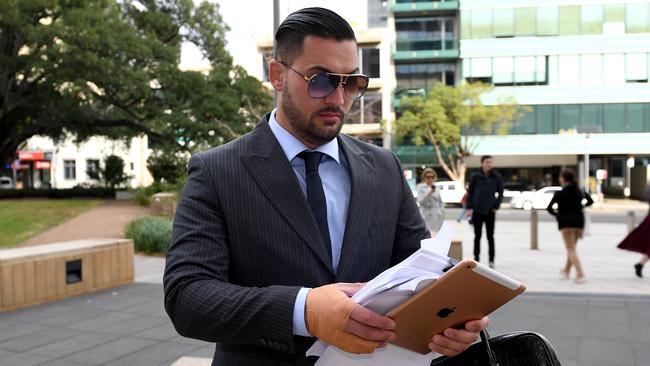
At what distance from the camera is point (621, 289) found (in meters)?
8.18

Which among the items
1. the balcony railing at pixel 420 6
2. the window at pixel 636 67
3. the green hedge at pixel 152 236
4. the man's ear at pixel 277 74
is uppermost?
the balcony railing at pixel 420 6

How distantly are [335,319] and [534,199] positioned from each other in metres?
31.0

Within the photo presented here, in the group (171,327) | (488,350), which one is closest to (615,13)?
(171,327)

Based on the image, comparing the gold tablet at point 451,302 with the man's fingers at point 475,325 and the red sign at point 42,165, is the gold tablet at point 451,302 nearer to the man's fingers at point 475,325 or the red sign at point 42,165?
the man's fingers at point 475,325

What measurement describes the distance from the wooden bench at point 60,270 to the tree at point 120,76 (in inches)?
489

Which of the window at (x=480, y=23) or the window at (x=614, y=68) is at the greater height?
the window at (x=480, y=23)

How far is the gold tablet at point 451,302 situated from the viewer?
4.18 feet

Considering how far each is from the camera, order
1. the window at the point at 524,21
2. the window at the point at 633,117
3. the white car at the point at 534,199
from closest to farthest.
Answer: the window at the point at 633,117 → the white car at the point at 534,199 → the window at the point at 524,21

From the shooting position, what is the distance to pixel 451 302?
4.48ft

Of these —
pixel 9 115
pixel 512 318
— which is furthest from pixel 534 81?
pixel 512 318

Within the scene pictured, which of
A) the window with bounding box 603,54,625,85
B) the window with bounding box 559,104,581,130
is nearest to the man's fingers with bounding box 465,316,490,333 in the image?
the window with bounding box 603,54,625,85

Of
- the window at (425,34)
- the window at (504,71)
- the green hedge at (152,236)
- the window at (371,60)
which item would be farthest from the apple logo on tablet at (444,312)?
the window at (425,34)

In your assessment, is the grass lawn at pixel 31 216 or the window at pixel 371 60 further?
the window at pixel 371 60

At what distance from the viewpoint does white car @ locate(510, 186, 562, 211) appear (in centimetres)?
3006
